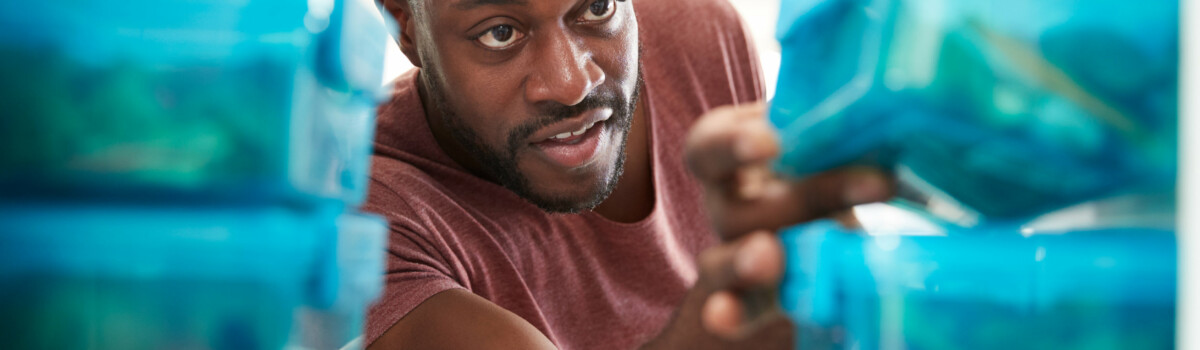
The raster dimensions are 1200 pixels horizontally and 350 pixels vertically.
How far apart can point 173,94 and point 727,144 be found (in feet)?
0.96

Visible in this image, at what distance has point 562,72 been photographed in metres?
0.92

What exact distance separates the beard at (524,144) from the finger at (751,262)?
46 centimetres

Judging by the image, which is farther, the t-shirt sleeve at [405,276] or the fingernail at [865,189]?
the t-shirt sleeve at [405,276]

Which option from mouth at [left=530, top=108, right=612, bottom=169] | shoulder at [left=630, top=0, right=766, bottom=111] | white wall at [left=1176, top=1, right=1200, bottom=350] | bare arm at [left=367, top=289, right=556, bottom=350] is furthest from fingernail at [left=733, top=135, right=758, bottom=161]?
shoulder at [left=630, top=0, right=766, bottom=111]

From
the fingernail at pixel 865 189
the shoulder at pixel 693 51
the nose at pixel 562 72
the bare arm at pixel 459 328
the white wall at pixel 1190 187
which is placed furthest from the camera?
the shoulder at pixel 693 51

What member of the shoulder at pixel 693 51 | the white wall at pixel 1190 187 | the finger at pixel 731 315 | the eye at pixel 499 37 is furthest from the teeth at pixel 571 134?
the white wall at pixel 1190 187

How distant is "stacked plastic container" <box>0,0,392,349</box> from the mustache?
0.47 metres

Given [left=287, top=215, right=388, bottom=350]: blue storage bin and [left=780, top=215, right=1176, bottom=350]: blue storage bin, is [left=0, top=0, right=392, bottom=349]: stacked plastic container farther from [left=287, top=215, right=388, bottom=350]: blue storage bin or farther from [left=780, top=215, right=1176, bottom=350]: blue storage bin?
[left=780, top=215, right=1176, bottom=350]: blue storage bin

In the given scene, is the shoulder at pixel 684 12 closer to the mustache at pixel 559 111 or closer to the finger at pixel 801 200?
the mustache at pixel 559 111

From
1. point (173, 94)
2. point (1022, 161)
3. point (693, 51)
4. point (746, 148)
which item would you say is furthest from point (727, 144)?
point (693, 51)

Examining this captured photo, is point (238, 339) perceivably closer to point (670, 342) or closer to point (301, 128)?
point (301, 128)

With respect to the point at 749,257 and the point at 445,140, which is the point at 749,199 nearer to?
the point at 749,257

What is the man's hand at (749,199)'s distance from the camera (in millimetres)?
469

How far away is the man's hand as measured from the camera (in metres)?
0.47
